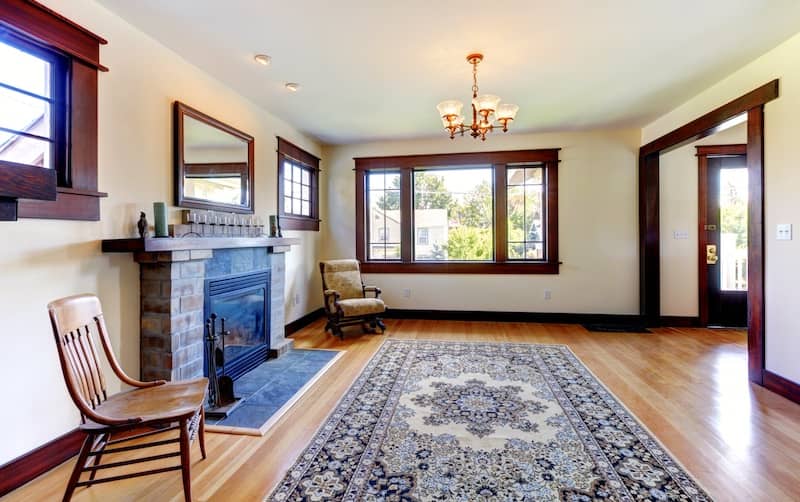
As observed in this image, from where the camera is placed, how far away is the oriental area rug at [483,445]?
169cm

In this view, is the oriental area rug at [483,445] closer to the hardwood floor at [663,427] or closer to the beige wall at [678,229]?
the hardwood floor at [663,427]

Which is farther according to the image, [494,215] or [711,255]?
[494,215]

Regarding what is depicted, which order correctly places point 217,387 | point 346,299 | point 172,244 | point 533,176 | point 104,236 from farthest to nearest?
point 533,176, point 346,299, point 217,387, point 172,244, point 104,236

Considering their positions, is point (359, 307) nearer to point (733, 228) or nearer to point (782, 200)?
point (782, 200)

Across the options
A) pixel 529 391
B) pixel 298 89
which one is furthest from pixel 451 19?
pixel 529 391

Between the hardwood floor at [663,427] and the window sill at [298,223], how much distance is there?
1480 mm

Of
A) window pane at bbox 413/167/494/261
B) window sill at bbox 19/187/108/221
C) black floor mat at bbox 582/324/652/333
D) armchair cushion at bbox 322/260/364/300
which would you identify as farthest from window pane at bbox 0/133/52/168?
black floor mat at bbox 582/324/652/333

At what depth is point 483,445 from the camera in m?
2.05

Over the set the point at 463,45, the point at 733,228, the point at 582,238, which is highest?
the point at 463,45

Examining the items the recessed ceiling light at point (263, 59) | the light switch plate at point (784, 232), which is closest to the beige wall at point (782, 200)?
the light switch plate at point (784, 232)

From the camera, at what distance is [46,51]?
6.33 ft

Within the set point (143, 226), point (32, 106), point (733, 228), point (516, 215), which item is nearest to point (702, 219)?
point (733, 228)

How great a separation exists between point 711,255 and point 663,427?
141 inches

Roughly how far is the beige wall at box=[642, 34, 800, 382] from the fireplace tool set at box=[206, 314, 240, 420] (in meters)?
4.01
